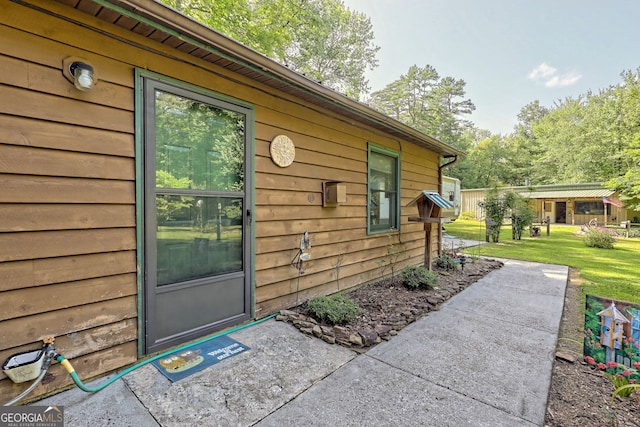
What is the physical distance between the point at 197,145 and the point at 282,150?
0.89 m

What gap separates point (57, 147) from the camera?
5.50ft

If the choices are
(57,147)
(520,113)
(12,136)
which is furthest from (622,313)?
(520,113)

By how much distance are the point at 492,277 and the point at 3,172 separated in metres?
5.90

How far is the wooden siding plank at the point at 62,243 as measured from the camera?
1.55 meters

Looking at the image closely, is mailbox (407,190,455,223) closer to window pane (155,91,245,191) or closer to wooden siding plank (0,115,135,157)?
window pane (155,91,245,191)

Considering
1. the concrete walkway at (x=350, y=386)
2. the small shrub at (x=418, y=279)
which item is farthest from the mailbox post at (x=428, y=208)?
the concrete walkway at (x=350, y=386)

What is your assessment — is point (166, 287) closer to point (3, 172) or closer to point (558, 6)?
point (3, 172)

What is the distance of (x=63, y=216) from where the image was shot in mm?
1705

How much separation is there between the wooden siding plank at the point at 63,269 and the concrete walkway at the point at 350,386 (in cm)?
A: 70

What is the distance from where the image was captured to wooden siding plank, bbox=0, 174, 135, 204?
1549 mm

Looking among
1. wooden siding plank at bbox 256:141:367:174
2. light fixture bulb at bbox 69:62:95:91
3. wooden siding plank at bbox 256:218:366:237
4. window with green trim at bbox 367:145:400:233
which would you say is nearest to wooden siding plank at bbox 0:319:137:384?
wooden siding plank at bbox 256:218:366:237

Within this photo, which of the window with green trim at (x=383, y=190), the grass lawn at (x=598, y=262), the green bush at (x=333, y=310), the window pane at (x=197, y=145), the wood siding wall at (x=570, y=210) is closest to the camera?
the window pane at (x=197, y=145)

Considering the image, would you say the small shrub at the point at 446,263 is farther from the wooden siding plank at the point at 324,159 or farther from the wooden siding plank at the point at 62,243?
the wooden siding plank at the point at 62,243

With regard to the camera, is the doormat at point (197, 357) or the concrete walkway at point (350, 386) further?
the doormat at point (197, 357)
